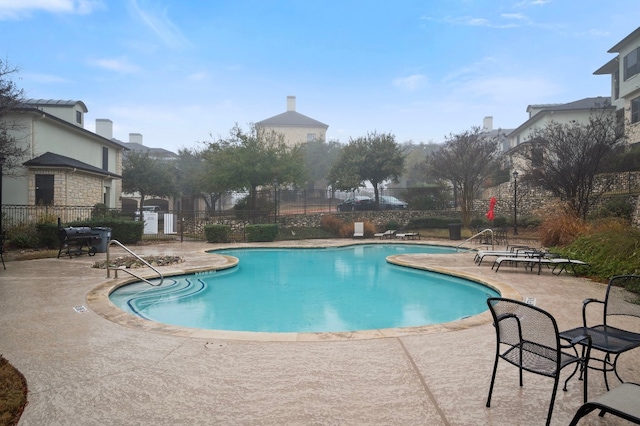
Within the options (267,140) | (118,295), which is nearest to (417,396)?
→ (118,295)

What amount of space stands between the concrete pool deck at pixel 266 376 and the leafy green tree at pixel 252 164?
16152 mm

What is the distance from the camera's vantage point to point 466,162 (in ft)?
70.1

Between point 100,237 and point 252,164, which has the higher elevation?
point 252,164

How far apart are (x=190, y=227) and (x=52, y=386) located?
65.5ft

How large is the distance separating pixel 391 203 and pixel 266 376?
78.5ft

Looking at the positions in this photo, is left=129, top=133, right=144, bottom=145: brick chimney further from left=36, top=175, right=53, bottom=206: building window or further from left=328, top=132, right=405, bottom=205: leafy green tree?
left=328, top=132, right=405, bottom=205: leafy green tree

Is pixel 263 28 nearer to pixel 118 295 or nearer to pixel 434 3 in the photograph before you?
pixel 434 3

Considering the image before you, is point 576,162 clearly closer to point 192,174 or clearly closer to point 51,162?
point 51,162

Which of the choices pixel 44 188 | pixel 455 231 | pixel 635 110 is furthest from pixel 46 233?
pixel 635 110

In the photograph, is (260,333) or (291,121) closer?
(260,333)

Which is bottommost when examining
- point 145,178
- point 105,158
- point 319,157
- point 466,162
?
point 145,178

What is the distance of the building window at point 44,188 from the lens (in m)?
18.0

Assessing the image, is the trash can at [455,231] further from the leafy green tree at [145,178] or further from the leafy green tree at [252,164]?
the leafy green tree at [145,178]

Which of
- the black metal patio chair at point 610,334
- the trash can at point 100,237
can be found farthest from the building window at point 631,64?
the trash can at point 100,237
